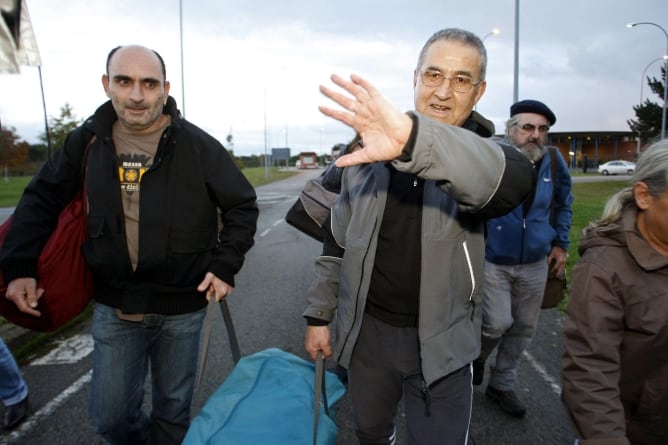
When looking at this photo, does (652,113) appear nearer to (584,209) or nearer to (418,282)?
(584,209)

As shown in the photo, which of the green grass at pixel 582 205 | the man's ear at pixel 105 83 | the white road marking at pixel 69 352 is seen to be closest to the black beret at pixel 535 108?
the green grass at pixel 582 205

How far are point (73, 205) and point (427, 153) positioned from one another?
1.88m

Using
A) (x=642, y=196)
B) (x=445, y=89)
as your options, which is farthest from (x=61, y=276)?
(x=642, y=196)

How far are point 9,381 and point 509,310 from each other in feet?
11.0

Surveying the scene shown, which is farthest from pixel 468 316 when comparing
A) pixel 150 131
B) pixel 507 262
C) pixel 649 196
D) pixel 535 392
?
pixel 535 392

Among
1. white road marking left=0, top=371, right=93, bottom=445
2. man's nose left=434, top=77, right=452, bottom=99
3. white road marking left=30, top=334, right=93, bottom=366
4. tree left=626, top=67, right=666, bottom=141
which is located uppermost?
tree left=626, top=67, right=666, bottom=141

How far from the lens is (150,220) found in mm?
2152

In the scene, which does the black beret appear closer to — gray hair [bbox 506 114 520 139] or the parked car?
gray hair [bbox 506 114 520 139]

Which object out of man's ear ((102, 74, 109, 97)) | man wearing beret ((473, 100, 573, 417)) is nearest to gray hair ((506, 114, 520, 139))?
man wearing beret ((473, 100, 573, 417))

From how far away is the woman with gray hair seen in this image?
1.48 meters

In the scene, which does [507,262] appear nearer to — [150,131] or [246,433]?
[246,433]

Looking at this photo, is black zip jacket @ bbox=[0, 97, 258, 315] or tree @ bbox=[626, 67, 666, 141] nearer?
black zip jacket @ bbox=[0, 97, 258, 315]

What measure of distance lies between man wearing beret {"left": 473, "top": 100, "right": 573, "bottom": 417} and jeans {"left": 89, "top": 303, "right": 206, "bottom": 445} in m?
1.98

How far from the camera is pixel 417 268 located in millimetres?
1741
